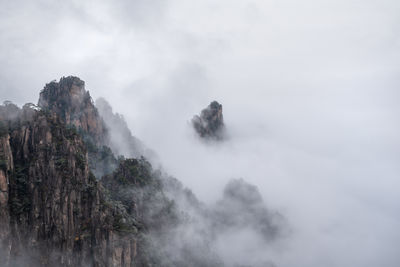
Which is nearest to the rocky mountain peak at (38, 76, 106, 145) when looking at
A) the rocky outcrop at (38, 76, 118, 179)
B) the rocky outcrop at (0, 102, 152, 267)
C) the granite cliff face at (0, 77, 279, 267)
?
the rocky outcrop at (38, 76, 118, 179)

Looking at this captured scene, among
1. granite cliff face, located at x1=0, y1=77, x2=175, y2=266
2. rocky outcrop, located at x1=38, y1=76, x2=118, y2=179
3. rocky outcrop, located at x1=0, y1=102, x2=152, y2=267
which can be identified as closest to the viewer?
rocky outcrop, located at x1=0, y1=102, x2=152, y2=267

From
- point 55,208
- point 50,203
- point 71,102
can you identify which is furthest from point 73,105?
point 55,208

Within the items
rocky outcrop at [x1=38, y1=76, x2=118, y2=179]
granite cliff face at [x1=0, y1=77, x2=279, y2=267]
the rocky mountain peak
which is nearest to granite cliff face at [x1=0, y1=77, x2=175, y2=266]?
granite cliff face at [x1=0, y1=77, x2=279, y2=267]

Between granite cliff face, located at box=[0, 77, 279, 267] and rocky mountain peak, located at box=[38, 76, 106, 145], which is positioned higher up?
rocky mountain peak, located at box=[38, 76, 106, 145]

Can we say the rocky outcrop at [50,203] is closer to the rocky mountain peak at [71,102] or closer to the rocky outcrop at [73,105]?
the rocky outcrop at [73,105]

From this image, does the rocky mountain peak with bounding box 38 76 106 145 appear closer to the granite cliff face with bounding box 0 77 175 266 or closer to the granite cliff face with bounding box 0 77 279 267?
the granite cliff face with bounding box 0 77 279 267

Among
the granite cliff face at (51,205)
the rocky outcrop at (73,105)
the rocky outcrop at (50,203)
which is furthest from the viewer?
the rocky outcrop at (73,105)

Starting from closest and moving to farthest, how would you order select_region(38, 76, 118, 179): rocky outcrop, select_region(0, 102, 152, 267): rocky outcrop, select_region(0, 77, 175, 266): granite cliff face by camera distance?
select_region(0, 102, 152, 267): rocky outcrop → select_region(0, 77, 175, 266): granite cliff face → select_region(38, 76, 118, 179): rocky outcrop

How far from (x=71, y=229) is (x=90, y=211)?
6.51 meters

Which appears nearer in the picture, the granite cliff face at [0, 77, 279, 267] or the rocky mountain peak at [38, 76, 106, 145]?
the granite cliff face at [0, 77, 279, 267]

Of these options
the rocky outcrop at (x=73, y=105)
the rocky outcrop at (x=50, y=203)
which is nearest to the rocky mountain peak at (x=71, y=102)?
the rocky outcrop at (x=73, y=105)

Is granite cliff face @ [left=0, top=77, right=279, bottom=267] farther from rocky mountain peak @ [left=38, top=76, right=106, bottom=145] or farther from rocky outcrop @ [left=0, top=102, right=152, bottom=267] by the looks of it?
rocky mountain peak @ [left=38, top=76, right=106, bottom=145]

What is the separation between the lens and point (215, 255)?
582 feet

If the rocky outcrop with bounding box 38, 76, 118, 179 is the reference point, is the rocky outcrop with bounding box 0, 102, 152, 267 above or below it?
below
